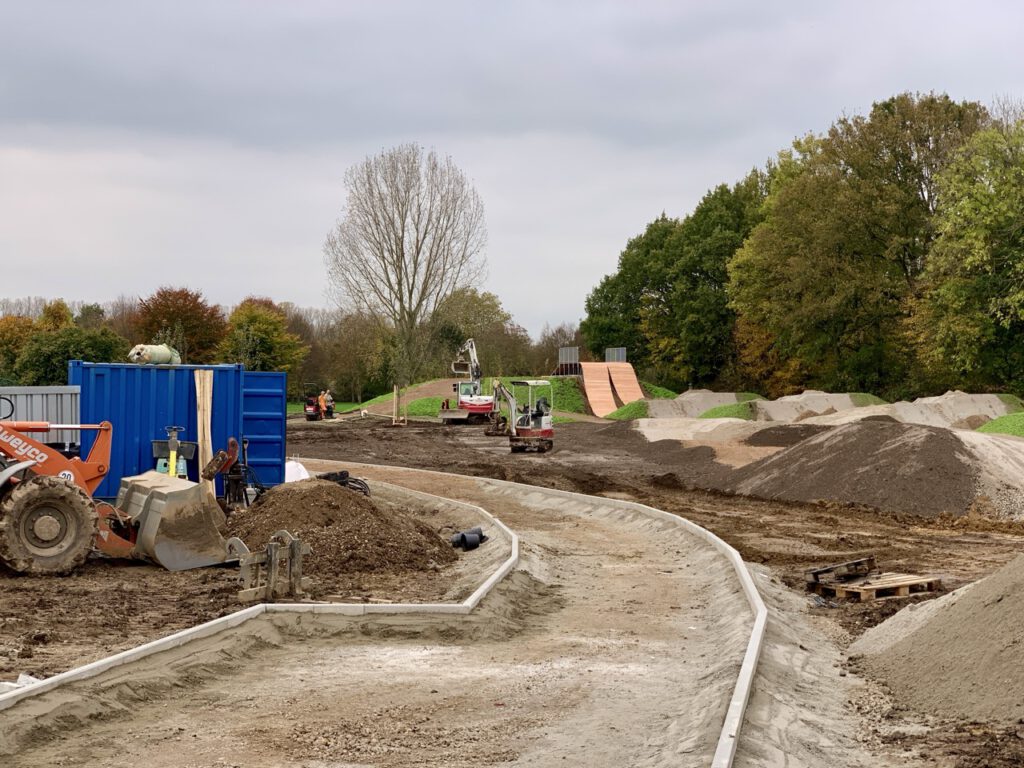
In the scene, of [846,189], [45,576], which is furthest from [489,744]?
[846,189]

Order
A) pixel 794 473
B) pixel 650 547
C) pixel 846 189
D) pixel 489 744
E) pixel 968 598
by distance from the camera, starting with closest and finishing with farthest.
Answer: pixel 489 744 < pixel 968 598 < pixel 650 547 < pixel 794 473 < pixel 846 189

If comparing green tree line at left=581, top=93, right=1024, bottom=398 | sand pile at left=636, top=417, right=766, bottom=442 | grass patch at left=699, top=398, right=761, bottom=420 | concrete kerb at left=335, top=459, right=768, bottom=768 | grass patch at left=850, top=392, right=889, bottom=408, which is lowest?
concrete kerb at left=335, top=459, right=768, bottom=768

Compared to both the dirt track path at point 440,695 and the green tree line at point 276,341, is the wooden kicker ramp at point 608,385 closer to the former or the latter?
the green tree line at point 276,341

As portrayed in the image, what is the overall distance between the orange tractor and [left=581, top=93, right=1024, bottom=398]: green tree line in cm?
3225

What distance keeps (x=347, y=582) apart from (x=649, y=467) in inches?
807

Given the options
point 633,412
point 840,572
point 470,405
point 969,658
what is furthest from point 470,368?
point 969,658

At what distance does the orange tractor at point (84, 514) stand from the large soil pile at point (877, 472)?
14136mm

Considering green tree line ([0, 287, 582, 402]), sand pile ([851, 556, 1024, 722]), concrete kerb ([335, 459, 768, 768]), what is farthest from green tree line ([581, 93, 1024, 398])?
sand pile ([851, 556, 1024, 722])

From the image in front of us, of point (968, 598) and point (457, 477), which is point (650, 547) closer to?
point (968, 598)

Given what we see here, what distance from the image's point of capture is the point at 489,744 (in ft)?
23.3

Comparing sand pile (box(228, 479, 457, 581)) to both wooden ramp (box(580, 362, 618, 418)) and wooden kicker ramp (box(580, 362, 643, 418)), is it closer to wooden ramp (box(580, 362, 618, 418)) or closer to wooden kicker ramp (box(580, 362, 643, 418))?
wooden ramp (box(580, 362, 618, 418))

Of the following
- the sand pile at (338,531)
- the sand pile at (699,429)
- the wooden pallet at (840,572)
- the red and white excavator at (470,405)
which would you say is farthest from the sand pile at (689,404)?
the wooden pallet at (840,572)

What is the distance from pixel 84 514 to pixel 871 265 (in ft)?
143

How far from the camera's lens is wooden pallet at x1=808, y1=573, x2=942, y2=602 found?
1287 centimetres
